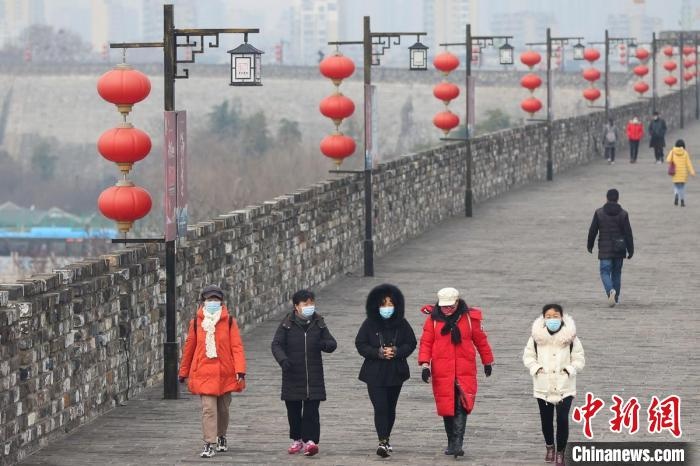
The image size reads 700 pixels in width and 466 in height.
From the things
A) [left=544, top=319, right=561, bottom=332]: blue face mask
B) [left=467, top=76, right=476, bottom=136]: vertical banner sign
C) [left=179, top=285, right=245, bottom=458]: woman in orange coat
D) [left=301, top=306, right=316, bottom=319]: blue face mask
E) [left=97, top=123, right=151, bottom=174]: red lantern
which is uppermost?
[left=467, top=76, right=476, bottom=136]: vertical banner sign

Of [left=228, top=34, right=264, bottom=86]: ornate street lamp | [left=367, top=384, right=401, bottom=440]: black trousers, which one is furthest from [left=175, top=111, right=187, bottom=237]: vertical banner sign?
[left=367, top=384, right=401, bottom=440]: black trousers

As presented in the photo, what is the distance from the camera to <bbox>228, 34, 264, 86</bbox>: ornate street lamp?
18.7 m

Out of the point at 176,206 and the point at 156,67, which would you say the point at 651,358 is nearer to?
the point at 176,206

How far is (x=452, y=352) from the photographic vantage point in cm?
1401

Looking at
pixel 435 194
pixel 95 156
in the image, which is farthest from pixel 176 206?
pixel 95 156

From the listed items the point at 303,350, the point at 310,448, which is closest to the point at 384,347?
the point at 303,350

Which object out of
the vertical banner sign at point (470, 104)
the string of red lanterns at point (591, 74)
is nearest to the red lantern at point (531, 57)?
the string of red lanterns at point (591, 74)

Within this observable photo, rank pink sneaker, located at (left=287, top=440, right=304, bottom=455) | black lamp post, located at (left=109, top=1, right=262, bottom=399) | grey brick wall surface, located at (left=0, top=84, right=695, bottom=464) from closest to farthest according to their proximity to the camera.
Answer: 1. pink sneaker, located at (left=287, top=440, right=304, bottom=455)
2. grey brick wall surface, located at (left=0, top=84, right=695, bottom=464)
3. black lamp post, located at (left=109, top=1, right=262, bottom=399)

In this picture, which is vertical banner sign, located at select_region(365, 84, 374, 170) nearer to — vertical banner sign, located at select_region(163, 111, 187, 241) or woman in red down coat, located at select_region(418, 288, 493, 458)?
vertical banner sign, located at select_region(163, 111, 187, 241)

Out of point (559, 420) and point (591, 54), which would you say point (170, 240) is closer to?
point (559, 420)

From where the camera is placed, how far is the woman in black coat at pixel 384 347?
45.9 ft

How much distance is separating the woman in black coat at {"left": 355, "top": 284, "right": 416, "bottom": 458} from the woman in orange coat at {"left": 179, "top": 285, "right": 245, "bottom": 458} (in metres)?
0.97

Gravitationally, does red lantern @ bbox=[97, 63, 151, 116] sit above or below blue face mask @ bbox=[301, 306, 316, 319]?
above

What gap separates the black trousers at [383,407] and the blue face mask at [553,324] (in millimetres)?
1325
